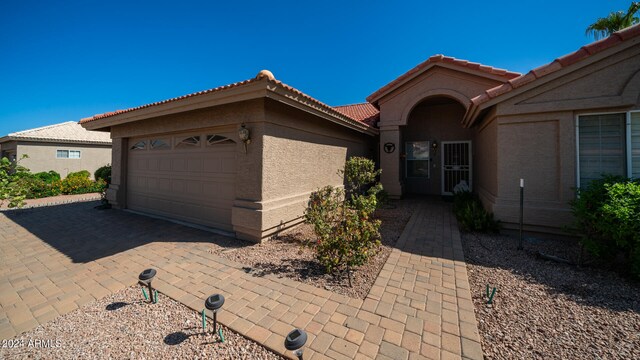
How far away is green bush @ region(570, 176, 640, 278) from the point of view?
11.9ft

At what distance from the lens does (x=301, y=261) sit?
4.50 m

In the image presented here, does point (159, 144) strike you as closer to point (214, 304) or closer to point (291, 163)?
point (291, 163)

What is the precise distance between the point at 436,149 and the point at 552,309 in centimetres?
958

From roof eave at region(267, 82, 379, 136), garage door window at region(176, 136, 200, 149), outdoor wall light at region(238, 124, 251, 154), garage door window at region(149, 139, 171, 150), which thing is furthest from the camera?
garage door window at region(149, 139, 171, 150)

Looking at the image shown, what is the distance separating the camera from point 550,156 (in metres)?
5.40

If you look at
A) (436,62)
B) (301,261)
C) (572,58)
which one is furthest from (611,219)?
(436,62)

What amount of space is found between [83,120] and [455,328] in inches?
512

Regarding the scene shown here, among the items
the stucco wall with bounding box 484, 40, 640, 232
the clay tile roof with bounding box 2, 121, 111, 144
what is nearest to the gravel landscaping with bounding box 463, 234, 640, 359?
the stucco wall with bounding box 484, 40, 640, 232

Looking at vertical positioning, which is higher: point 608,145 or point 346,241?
point 608,145

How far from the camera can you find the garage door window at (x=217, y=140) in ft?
20.1

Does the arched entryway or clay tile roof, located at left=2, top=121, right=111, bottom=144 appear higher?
clay tile roof, located at left=2, top=121, right=111, bottom=144

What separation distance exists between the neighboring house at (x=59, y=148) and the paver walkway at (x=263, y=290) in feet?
47.6

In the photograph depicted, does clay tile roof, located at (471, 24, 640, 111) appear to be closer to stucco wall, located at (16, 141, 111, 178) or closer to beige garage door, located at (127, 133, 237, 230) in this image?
beige garage door, located at (127, 133, 237, 230)

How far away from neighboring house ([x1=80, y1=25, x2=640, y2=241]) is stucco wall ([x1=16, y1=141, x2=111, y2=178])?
11941 millimetres
